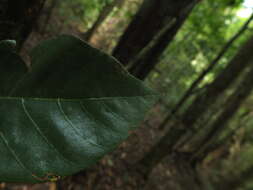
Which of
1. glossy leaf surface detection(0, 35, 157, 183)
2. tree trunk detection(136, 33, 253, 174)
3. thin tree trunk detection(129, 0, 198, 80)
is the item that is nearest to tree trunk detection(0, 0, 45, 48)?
glossy leaf surface detection(0, 35, 157, 183)

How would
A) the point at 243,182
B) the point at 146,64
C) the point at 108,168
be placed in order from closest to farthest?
the point at 146,64
the point at 108,168
the point at 243,182

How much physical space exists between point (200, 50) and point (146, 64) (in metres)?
4.71

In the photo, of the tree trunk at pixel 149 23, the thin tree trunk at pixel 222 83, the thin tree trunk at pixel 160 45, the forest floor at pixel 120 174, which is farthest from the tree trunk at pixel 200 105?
the tree trunk at pixel 149 23

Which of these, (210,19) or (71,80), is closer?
(71,80)

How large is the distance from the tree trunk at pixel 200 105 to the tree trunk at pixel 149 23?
242cm

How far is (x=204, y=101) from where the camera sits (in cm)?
390

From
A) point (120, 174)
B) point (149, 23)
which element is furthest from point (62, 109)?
point (120, 174)

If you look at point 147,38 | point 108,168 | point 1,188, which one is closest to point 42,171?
point 147,38

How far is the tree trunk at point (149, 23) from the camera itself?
4.78 feet

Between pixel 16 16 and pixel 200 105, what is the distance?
11.8 feet

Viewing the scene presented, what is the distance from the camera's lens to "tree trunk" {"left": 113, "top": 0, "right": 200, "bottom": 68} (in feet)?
4.78

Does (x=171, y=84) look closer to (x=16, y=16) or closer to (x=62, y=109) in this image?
(x=16, y=16)

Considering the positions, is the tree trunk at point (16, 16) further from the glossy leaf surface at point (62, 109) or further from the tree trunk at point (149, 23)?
the tree trunk at point (149, 23)

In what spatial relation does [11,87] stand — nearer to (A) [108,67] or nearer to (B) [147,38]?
(A) [108,67]
